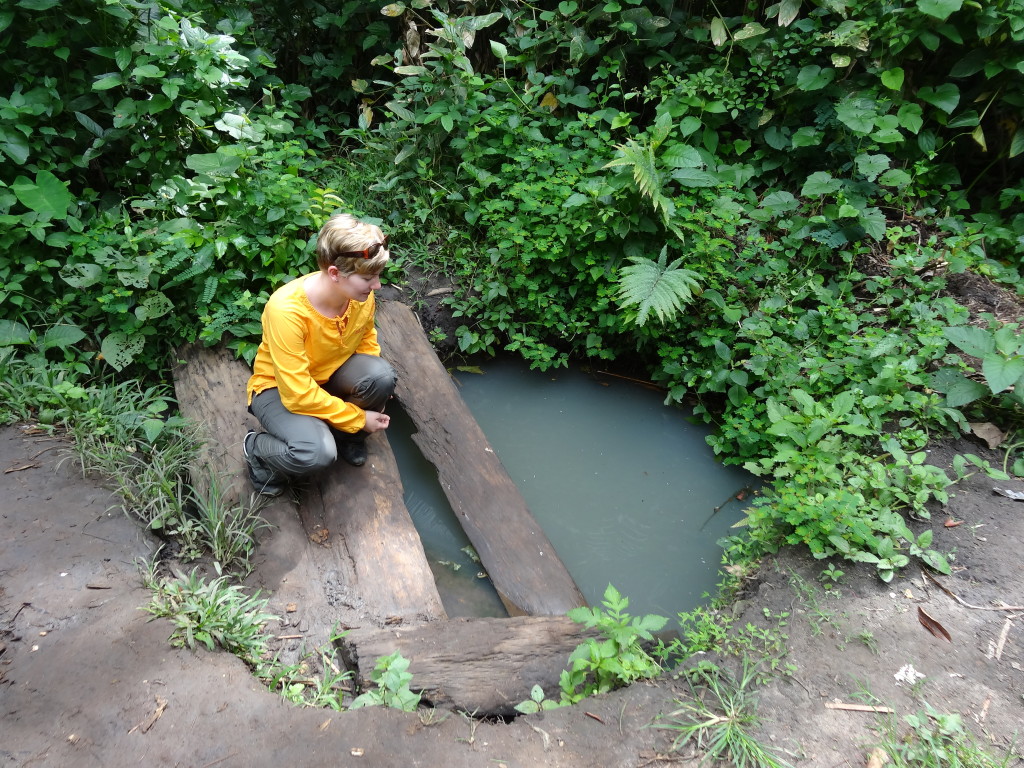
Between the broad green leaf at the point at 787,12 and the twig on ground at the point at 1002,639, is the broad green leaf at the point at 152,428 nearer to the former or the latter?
the twig on ground at the point at 1002,639

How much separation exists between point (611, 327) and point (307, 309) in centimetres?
210

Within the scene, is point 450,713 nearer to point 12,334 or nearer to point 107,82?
point 12,334

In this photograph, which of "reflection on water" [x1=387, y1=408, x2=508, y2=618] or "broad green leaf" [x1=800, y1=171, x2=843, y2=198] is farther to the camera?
"broad green leaf" [x1=800, y1=171, x2=843, y2=198]

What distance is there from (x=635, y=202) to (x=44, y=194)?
11.4 ft

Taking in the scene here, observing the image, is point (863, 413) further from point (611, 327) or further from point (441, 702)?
point (441, 702)

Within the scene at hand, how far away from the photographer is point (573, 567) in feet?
11.9

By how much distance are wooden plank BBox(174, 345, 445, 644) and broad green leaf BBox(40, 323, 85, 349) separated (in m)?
0.61

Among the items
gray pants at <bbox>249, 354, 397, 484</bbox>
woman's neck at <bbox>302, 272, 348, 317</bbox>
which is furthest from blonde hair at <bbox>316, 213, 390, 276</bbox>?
gray pants at <bbox>249, 354, 397, 484</bbox>

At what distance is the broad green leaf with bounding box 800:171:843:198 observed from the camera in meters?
4.23

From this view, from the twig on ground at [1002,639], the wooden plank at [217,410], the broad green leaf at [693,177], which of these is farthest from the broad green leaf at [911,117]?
the wooden plank at [217,410]

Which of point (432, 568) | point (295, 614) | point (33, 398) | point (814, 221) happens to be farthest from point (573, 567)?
point (33, 398)

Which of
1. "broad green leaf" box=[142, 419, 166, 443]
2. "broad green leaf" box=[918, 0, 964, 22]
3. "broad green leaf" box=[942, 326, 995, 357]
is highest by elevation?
"broad green leaf" box=[918, 0, 964, 22]

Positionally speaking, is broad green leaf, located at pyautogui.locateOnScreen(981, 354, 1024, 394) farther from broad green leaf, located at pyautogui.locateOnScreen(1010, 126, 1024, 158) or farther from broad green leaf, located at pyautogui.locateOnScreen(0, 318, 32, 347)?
broad green leaf, located at pyautogui.locateOnScreen(0, 318, 32, 347)

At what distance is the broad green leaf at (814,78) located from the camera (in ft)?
14.5
